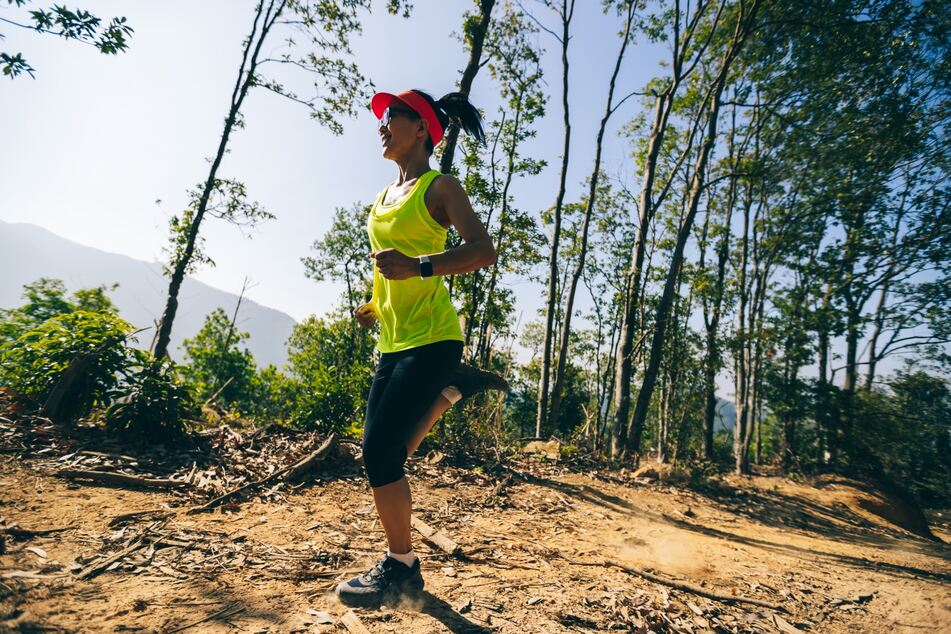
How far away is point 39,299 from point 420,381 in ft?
22.9

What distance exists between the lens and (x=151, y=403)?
4.60 m

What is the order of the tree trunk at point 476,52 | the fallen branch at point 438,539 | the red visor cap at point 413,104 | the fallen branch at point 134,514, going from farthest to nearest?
the tree trunk at point 476,52
the fallen branch at point 438,539
the fallen branch at point 134,514
the red visor cap at point 413,104

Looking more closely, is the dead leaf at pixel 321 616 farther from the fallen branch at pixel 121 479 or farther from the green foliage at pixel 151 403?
the green foliage at pixel 151 403

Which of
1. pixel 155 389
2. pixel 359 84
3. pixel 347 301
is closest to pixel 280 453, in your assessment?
pixel 155 389

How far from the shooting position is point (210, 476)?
3.99 metres

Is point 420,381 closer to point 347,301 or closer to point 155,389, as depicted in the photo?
point 155,389

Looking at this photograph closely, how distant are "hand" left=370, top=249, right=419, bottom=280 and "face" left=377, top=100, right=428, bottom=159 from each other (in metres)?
0.79

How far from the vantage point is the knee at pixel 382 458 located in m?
2.09

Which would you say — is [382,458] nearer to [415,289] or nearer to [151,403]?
[415,289]

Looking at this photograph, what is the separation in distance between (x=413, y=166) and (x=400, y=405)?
1355 mm

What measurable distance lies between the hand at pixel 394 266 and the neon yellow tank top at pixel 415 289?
17 centimetres

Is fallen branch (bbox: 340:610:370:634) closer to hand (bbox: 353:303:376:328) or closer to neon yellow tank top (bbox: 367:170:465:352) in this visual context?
neon yellow tank top (bbox: 367:170:465:352)

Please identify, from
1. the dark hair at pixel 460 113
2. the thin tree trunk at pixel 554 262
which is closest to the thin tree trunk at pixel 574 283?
the thin tree trunk at pixel 554 262

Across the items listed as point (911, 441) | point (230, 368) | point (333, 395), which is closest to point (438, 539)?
point (333, 395)
